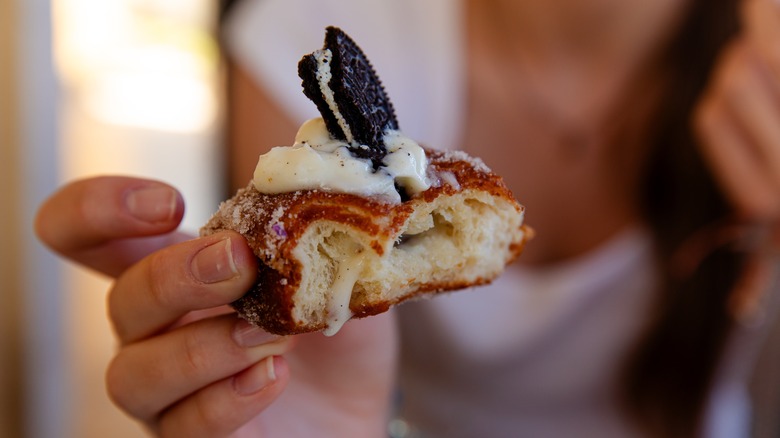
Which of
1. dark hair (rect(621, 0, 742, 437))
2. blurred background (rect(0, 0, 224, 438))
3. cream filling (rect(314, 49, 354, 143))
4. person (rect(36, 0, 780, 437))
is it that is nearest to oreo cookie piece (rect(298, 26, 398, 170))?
cream filling (rect(314, 49, 354, 143))

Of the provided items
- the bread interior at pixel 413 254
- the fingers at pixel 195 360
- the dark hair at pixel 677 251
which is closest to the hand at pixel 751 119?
the dark hair at pixel 677 251

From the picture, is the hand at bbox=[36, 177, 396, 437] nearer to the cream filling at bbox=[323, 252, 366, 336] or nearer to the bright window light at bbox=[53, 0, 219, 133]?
the cream filling at bbox=[323, 252, 366, 336]

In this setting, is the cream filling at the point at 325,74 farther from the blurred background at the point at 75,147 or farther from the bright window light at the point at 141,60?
the bright window light at the point at 141,60

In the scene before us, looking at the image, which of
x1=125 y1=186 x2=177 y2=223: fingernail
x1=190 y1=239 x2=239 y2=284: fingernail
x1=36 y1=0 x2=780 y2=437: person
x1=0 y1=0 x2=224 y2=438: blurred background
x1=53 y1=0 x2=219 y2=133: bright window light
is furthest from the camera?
x1=53 y1=0 x2=219 y2=133: bright window light

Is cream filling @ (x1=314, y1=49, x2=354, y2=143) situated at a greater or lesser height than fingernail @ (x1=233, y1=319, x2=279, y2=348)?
greater

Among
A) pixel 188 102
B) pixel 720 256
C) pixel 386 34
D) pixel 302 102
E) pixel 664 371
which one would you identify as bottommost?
pixel 664 371

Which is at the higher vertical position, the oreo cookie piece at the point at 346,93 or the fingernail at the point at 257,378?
the oreo cookie piece at the point at 346,93

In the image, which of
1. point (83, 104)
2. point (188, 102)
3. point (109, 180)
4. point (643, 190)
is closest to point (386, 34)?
point (643, 190)

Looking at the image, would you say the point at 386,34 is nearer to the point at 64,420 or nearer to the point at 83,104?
the point at 83,104
